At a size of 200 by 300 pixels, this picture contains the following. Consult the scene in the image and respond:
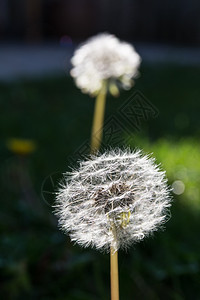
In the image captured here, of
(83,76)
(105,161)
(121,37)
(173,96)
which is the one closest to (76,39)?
(121,37)

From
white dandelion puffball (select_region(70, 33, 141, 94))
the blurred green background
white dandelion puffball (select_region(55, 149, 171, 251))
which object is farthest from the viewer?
white dandelion puffball (select_region(70, 33, 141, 94))

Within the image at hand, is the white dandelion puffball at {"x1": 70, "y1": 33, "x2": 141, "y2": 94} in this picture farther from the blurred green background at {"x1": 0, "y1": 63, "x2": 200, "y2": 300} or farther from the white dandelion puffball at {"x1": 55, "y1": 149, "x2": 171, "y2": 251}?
the white dandelion puffball at {"x1": 55, "y1": 149, "x2": 171, "y2": 251}

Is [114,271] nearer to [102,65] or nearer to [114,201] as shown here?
[114,201]

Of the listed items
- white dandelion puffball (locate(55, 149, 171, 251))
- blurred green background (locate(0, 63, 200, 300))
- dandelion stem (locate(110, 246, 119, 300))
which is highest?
blurred green background (locate(0, 63, 200, 300))

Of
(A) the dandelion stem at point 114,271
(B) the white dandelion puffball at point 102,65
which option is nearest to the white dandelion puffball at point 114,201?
(A) the dandelion stem at point 114,271

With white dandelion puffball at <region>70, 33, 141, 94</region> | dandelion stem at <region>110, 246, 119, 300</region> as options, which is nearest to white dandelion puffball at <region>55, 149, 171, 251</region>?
dandelion stem at <region>110, 246, 119, 300</region>

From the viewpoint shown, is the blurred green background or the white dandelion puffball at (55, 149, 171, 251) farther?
the blurred green background

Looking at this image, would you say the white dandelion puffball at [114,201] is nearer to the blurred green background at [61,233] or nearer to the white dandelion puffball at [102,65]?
the blurred green background at [61,233]
